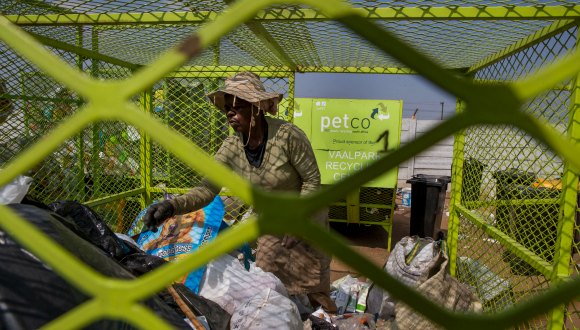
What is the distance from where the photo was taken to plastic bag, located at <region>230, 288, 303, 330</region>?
2.03 meters

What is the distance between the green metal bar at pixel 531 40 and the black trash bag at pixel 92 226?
2601 mm

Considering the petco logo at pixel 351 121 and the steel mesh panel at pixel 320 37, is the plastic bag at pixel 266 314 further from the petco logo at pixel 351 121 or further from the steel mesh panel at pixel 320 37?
the petco logo at pixel 351 121

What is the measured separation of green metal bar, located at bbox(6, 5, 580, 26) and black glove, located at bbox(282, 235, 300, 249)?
4.79ft

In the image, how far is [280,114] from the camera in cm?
409

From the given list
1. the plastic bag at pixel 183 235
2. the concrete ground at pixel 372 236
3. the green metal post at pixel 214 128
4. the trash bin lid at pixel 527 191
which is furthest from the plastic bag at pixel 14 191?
the concrete ground at pixel 372 236

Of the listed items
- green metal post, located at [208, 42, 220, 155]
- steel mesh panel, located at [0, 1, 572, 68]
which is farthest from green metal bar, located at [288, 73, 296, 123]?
green metal post, located at [208, 42, 220, 155]

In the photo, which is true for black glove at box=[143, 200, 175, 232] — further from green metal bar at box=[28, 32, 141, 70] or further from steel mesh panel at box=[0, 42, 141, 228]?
green metal bar at box=[28, 32, 141, 70]

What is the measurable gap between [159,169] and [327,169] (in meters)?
2.22

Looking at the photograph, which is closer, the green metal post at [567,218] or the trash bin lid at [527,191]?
the green metal post at [567,218]

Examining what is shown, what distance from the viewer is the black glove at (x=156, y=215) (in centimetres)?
228

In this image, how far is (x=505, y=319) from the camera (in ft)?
1.80

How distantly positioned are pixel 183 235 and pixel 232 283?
2.47 feet

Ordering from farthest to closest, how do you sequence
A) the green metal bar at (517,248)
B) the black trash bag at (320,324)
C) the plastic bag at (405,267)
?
the plastic bag at (405,267) < the black trash bag at (320,324) < the green metal bar at (517,248)

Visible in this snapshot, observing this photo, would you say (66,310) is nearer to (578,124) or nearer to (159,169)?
(578,124)
